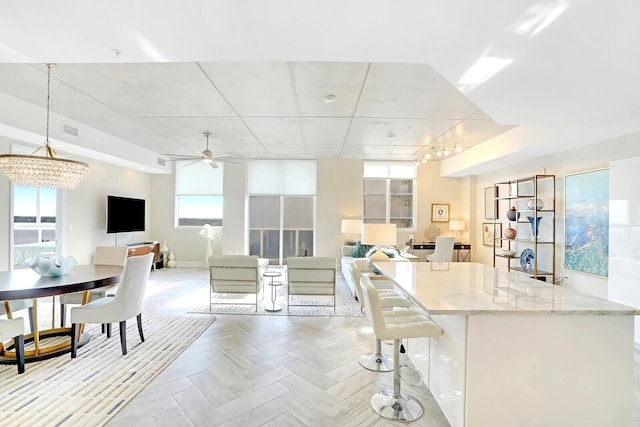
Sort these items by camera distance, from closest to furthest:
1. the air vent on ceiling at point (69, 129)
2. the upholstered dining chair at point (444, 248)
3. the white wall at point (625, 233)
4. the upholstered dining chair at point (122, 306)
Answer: the upholstered dining chair at point (122, 306) → the white wall at point (625, 233) → the air vent on ceiling at point (69, 129) → the upholstered dining chair at point (444, 248)

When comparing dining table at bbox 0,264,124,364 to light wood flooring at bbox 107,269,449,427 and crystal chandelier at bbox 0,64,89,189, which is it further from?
light wood flooring at bbox 107,269,449,427

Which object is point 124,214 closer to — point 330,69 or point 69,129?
point 69,129

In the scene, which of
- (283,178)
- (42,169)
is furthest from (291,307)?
(283,178)

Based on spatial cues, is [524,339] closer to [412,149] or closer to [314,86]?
[314,86]

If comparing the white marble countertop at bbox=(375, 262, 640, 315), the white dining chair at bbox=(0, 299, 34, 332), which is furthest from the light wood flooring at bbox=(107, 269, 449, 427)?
the white dining chair at bbox=(0, 299, 34, 332)

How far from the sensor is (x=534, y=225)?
5.07 meters

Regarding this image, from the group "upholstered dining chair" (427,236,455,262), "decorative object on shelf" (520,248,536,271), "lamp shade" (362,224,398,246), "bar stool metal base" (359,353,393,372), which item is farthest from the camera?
"upholstered dining chair" (427,236,455,262)

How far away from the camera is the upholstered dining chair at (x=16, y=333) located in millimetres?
2586

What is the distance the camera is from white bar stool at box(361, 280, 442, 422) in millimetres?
2045

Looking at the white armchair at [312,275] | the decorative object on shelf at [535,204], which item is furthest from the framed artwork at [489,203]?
the white armchair at [312,275]

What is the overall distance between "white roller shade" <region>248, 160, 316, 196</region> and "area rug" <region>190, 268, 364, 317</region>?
314 cm

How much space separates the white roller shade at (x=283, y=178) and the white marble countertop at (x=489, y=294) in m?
5.33

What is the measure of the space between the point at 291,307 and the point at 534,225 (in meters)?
4.11

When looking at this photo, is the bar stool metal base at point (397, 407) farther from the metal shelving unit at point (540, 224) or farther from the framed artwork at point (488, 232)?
the framed artwork at point (488, 232)
